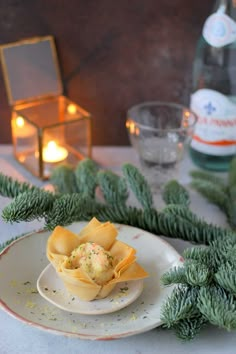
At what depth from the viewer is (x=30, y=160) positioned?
3.19ft

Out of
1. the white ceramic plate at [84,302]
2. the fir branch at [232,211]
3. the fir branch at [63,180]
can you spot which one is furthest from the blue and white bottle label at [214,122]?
the white ceramic plate at [84,302]

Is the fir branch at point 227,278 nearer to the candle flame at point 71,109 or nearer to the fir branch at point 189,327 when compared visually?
the fir branch at point 189,327

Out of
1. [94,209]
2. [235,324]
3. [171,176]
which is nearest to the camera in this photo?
[235,324]

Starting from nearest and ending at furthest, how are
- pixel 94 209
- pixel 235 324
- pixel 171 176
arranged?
1. pixel 235 324
2. pixel 94 209
3. pixel 171 176

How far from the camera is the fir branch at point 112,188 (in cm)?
80

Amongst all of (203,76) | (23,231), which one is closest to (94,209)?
(23,231)

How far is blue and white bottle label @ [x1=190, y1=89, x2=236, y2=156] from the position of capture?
0.94m

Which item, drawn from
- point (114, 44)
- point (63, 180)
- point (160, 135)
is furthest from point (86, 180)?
point (114, 44)

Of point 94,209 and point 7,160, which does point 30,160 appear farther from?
point 94,209

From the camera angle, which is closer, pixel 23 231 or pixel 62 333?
pixel 62 333

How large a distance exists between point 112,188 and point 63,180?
2.7 inches

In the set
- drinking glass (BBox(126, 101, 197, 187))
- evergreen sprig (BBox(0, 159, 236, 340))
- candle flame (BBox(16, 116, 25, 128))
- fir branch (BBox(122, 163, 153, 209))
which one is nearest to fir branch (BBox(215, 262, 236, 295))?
evergreen sprig (BBox(0, 159, 236, 340))

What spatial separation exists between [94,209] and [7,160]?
25cm

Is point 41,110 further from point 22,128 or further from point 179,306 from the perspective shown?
point 179,306
